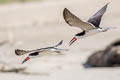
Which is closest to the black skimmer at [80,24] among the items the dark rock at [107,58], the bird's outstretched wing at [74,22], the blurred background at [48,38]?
the bird's outstretched wing at [74,22]

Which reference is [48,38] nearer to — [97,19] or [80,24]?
[97,19]

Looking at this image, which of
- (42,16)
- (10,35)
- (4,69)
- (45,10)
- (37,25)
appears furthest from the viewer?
(45,10)

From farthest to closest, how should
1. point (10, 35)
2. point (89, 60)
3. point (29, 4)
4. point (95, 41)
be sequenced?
point (29, 4) → point (10, 35) → point (95, 41) → point (89, 60)

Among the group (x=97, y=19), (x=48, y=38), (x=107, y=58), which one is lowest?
(x=48, y=38)

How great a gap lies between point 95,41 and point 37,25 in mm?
2747

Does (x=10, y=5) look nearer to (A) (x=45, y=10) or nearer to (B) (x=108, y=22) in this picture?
(A) (x=45, y=10)

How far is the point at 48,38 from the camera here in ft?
27.5

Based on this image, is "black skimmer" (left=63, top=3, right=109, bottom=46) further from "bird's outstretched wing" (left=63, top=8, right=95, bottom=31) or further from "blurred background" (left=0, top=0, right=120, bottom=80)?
"blurred background" (left=0, top=0, right=120, bottom=80)

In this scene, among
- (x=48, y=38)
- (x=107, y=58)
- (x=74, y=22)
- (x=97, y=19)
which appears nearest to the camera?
(x=74, y=22)

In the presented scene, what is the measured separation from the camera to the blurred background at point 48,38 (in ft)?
14.5

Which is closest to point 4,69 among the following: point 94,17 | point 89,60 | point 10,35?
point 89,60

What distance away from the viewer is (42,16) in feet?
36.9

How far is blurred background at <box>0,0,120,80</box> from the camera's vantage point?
4.42 meters

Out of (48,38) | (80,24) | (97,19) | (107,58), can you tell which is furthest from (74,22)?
(48,38)
